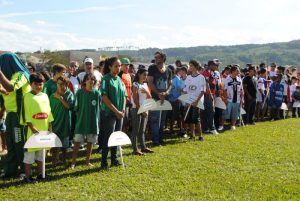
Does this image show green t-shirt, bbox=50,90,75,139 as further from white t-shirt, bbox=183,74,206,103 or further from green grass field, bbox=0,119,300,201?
white t-shirt, bbox=183,74,206,103

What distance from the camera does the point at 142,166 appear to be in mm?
7387

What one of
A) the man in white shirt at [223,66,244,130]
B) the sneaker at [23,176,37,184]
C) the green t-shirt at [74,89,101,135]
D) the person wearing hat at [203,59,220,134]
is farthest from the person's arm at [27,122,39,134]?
the man in white shirt at [223,66,244,130]

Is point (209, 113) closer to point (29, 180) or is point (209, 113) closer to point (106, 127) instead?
point (106, 127)

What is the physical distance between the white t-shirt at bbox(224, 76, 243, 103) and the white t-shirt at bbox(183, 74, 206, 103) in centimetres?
250

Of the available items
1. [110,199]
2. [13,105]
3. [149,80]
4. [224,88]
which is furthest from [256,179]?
[224,88]

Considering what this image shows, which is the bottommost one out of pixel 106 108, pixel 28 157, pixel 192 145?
pixel 192 145

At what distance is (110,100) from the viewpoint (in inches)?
277

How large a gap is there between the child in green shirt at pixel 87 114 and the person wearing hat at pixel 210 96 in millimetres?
4713

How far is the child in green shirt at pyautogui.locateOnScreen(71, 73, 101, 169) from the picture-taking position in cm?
718

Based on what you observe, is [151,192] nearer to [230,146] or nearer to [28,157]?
[28,157]

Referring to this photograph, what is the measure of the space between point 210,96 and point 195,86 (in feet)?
3.70

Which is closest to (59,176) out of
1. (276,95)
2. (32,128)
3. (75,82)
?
(32,128)

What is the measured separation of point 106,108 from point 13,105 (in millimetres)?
1662

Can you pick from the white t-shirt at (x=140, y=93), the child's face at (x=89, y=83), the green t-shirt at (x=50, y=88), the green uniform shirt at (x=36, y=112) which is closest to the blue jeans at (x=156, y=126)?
the white t-shirt at (x=140, y=93)
